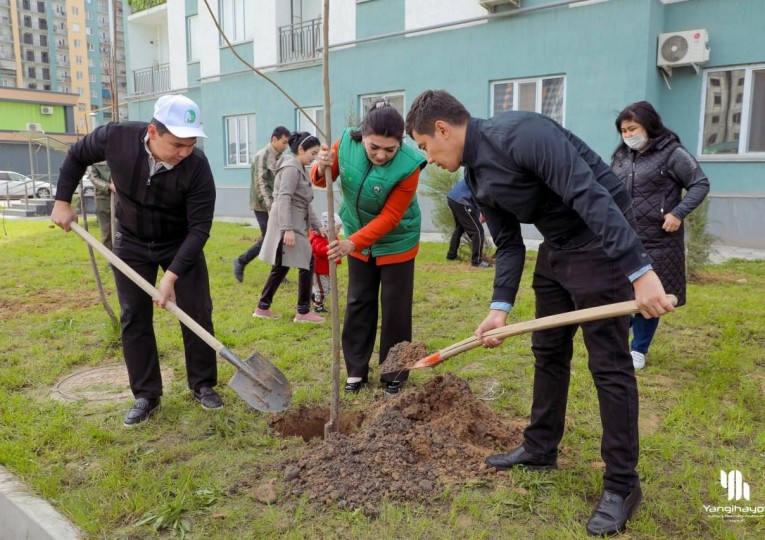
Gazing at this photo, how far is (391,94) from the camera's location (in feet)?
46.8

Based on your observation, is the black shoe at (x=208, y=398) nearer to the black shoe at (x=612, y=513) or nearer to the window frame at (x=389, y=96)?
the black shoe at (x=612, y=513)

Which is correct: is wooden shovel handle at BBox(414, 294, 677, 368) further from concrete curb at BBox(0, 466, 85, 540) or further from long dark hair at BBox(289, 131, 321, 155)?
long dark hair at BBox(289, 131, 321, 155)

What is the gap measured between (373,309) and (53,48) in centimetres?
8660

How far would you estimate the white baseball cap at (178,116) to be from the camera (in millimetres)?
3056

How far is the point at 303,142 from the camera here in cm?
565

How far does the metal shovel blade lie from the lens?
3.37 meters

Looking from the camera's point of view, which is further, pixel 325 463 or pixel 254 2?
pixel 254 2

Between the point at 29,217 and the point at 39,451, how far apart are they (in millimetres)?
17810

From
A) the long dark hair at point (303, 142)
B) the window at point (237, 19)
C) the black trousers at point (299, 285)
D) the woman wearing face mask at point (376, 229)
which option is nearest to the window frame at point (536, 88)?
the long dark hair at point (303, 142)

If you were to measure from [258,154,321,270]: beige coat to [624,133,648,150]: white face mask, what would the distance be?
295 cm

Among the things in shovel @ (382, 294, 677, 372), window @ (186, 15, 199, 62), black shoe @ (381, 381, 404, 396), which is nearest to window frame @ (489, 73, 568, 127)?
black shoe @ (381, 381, 404, 396)

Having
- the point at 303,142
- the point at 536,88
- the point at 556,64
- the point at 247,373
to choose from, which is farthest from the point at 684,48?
the point at 247,373

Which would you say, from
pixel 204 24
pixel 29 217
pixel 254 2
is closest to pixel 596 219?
pixel 254 2

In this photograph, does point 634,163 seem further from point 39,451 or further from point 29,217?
point 29,217
